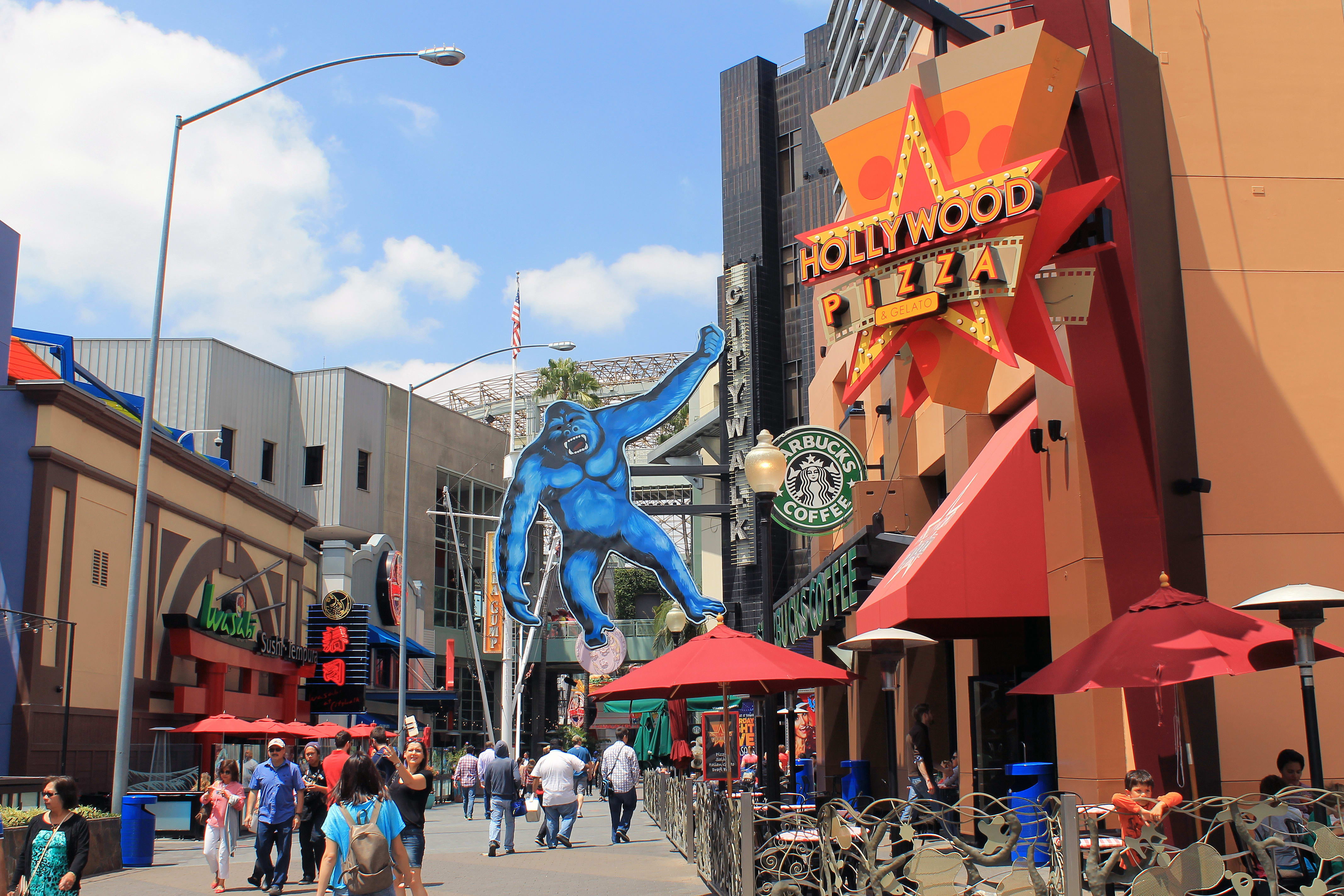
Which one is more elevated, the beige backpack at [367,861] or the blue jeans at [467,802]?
the beige backpack at [367,861]

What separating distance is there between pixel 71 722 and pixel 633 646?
3857 cm

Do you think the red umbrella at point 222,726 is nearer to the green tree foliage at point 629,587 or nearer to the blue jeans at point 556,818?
the blue jeans at point 556,818

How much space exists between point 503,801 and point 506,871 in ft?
8.45

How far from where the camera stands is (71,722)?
22.1 meters

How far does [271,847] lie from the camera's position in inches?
556

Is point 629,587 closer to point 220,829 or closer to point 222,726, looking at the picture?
point 222,726

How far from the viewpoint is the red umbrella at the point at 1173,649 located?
911 cm

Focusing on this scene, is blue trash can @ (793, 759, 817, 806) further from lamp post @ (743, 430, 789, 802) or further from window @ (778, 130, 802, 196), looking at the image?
window @ (778, 130, 802, 196)

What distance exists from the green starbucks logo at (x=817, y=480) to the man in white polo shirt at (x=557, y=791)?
5.33 metres

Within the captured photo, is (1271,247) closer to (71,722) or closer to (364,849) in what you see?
(364,849)

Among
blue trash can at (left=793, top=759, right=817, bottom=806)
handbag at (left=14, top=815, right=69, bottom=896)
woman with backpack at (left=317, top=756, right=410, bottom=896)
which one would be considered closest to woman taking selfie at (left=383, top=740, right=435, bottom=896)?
woman with backpack at (left=317, top=756, right=410, bottom=896)

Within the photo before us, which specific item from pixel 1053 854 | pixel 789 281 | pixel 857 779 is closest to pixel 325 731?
pixel 857 779

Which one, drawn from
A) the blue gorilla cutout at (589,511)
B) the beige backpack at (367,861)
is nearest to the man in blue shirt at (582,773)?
the blue gorilla cutout at (589,511)

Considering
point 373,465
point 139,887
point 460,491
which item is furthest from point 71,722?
point 460,491
